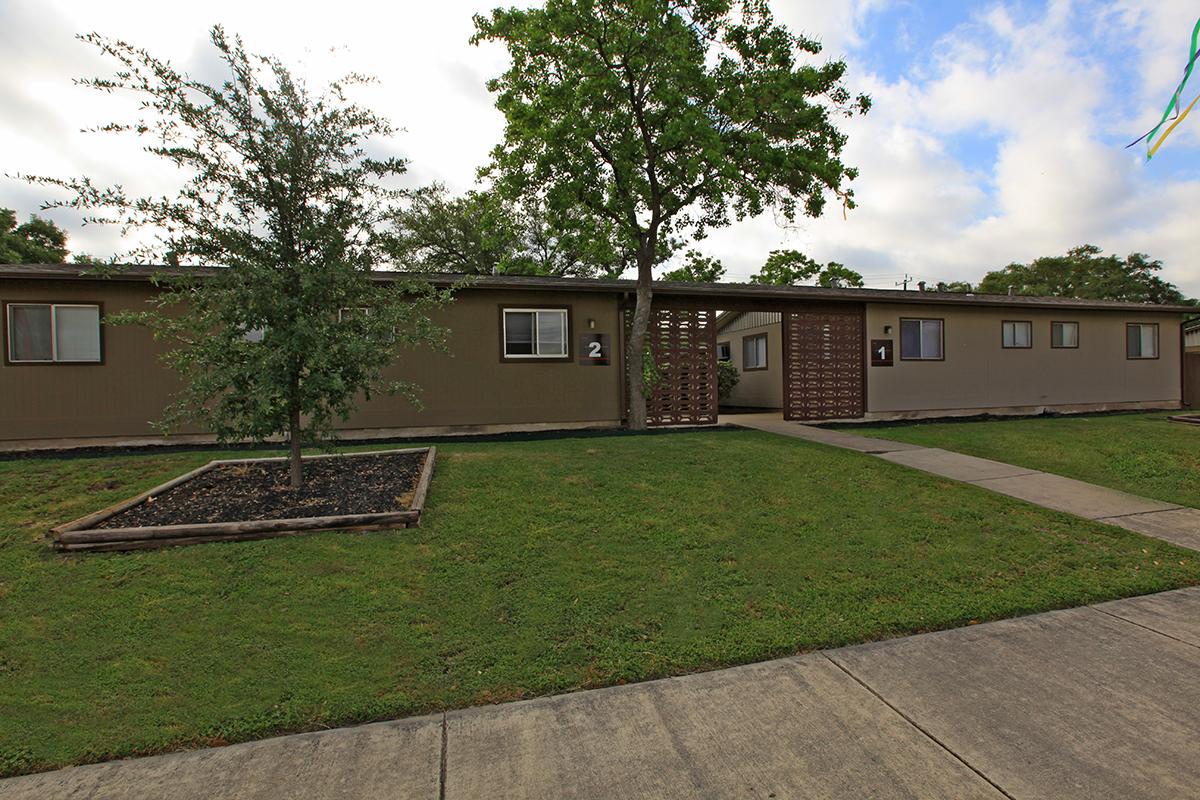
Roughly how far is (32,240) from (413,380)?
2936cm

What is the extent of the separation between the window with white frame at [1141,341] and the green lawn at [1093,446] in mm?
5059

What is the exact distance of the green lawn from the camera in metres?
7.40

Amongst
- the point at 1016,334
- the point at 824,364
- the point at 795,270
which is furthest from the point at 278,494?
the point at 795,270

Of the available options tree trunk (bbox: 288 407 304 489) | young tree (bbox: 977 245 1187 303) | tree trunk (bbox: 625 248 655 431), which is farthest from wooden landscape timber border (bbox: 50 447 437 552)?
young tree (bbox: 977 245 1187 303)

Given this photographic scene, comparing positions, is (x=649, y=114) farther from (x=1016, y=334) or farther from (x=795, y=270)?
(x=795, y=270)

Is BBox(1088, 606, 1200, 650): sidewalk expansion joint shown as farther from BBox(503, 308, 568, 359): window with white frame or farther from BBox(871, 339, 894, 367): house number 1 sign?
BBox(871, 339, 894, 367): house number 1 sign

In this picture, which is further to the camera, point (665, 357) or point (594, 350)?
point (665, 357)

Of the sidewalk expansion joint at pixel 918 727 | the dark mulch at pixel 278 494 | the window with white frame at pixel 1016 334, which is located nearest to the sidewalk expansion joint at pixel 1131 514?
the sidewalk expansion joint at pixel 918 727

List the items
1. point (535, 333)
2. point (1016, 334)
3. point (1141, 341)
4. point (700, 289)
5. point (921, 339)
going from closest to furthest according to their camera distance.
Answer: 1. point (535, 333)
2. point (700, 289)
3. point (921, 339)
4. point (1016, 334)
5. point (1141, 341)

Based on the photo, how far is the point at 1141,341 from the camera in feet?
54.3

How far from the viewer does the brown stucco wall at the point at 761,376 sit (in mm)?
15633

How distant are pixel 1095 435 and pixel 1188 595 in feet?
25.3

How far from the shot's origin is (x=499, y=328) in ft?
36.6

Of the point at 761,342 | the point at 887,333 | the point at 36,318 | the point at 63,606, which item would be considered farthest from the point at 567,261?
the point at 63,606
